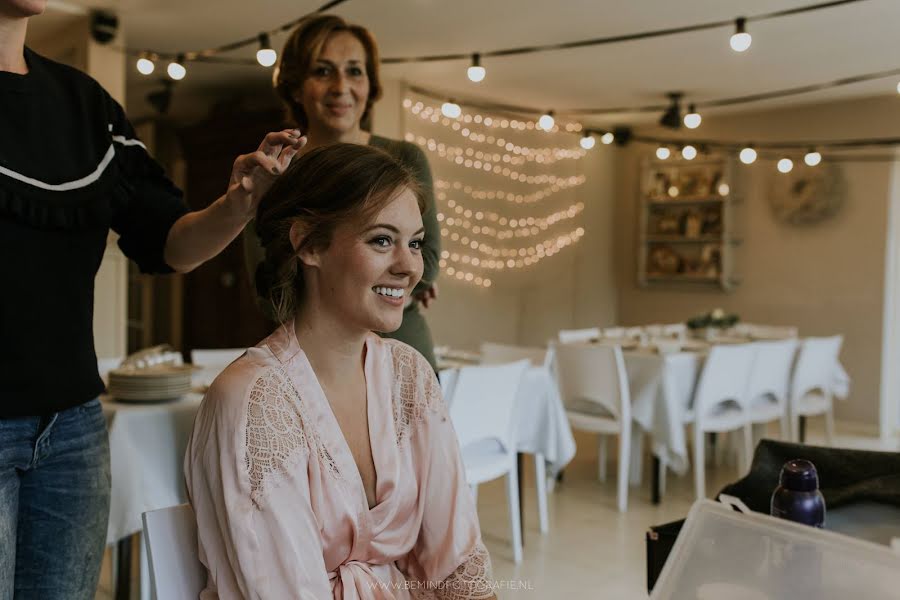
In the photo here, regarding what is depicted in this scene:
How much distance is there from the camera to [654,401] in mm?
4074

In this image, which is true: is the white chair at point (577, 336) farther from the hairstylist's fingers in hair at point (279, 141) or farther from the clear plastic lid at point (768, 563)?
the clear plastic lid at point (768, 563)

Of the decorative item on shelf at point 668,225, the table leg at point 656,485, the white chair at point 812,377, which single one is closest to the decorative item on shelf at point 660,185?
the decorative item on shelf at point 668,225

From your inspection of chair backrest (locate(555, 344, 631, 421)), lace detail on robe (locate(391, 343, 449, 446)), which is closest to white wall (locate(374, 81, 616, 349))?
chair backrest (locate(555, 344, 631, 421))

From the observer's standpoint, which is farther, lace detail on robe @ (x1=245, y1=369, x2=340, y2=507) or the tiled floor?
the tiled floor

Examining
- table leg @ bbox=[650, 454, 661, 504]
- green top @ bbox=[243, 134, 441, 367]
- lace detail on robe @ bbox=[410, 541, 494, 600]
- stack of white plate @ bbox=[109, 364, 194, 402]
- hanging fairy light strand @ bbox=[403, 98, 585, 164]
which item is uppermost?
hanging fairy light strand @ bbox=[403, 98, 585, 164]

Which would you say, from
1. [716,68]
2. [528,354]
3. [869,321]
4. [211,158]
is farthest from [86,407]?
[869,321]

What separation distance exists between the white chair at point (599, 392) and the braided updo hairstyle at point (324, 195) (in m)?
2.95

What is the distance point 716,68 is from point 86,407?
506 cm

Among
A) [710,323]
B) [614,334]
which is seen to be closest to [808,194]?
[710,323]

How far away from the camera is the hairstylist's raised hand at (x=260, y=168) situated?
1124 mm

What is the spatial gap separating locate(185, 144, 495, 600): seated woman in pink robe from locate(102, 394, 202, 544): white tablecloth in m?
1.05

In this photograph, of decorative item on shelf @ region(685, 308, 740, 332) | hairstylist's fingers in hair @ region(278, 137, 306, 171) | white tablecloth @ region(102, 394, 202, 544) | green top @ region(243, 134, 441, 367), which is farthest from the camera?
decorative item on shelf @ region(685, 308, 740, 332)

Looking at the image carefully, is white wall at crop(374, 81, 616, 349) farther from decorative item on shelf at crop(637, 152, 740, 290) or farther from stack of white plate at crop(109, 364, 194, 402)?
stack of white plate at crop(109, 364, 194, 402)

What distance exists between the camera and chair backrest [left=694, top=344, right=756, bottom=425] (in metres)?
4.10
